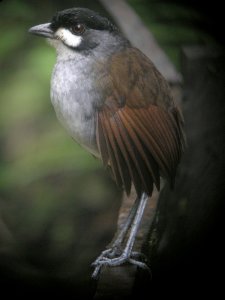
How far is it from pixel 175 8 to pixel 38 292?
38.3 inches

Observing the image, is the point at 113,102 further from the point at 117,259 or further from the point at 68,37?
the point at 117,259

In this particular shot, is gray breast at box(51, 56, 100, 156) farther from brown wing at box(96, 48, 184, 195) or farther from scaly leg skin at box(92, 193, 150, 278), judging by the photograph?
scaly leg skin at box(92, 193, 150, 278)

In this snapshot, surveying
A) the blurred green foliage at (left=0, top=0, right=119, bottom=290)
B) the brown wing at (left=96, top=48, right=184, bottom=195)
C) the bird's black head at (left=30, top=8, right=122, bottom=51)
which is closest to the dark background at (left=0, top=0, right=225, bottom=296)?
the blurred green foliage at (left=0, top=0, right=119, bottom=290)

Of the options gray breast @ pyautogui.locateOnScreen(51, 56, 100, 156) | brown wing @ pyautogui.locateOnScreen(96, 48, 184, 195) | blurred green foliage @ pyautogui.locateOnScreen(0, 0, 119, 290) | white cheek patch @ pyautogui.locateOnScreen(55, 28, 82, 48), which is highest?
white cheek patch @ pyautogui.locateOnScreen(55, 28, 82, 48)

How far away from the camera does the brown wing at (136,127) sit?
2.09 meters

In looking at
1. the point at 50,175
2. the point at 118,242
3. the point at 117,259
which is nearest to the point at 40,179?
the point at 50,175

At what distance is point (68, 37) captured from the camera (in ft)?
6.97

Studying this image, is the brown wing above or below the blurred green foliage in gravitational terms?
above

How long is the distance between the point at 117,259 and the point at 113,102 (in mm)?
422

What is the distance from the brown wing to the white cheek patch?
0.11 meters

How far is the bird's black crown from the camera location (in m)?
2.10

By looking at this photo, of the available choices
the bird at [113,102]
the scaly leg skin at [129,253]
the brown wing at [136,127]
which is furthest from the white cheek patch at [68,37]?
the scaly leg skin at [129,253]

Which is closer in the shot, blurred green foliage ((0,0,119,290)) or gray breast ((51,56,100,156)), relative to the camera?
gray breast ((51,56,100,156))

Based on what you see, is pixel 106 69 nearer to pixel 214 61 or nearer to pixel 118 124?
pixel 118 124
